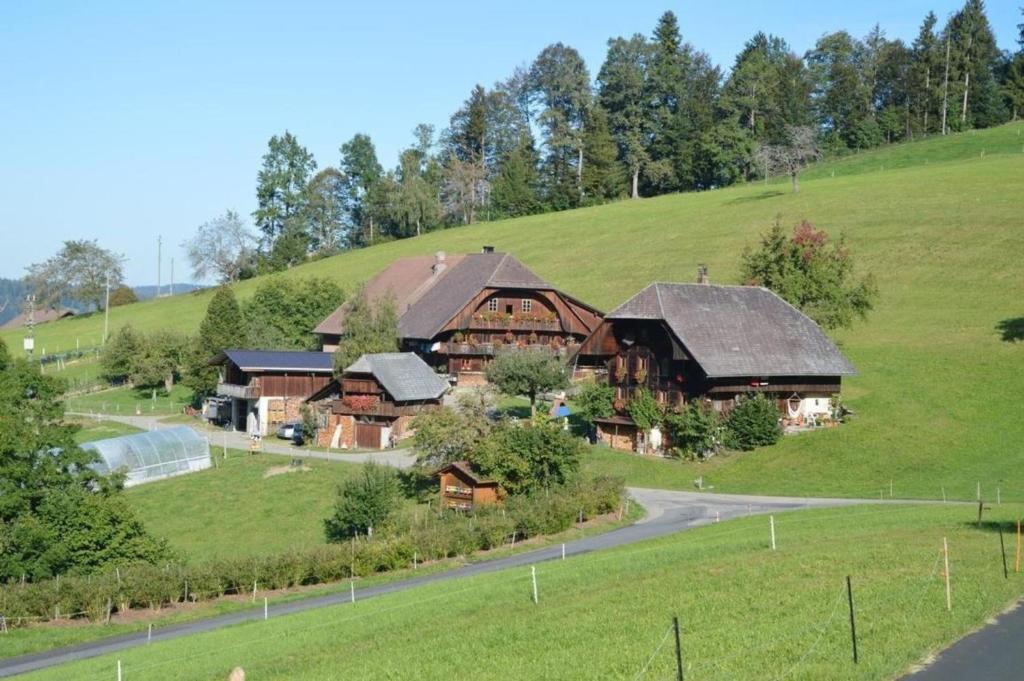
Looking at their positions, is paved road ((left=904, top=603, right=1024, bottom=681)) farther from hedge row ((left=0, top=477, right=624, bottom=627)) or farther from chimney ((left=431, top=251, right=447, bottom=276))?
chimney ((left=431, top=251, right=447, bottom=276))

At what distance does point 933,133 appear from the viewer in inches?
5842

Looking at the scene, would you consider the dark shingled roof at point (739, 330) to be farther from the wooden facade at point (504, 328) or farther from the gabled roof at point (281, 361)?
the gabled roof at point (281, 361)

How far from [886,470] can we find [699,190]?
3762 inches

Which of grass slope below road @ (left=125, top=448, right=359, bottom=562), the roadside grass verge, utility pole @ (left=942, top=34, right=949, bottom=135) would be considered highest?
utility pole @ (left=942, top=34, right=949, bottom=135)

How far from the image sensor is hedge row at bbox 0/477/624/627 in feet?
122

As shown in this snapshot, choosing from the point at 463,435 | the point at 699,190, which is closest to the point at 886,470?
the point at 463,435

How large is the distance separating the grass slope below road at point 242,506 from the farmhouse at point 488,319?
21.0m

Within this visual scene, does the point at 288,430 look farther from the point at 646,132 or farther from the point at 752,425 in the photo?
the point at 646,132

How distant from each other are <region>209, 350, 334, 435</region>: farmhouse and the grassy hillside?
24717 mm

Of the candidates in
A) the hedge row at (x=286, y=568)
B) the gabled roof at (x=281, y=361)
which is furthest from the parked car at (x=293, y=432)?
the hedge row at (x=286, y=568)

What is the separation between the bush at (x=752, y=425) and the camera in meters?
58.1

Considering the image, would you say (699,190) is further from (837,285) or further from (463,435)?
(463,435)

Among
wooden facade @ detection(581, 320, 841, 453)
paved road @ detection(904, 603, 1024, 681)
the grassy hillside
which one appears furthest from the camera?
wooden facade @ detection(581, 320, 841, 453)

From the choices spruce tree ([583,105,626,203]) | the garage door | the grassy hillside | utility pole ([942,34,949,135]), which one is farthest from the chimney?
utility pole ([942,34,949,135])
